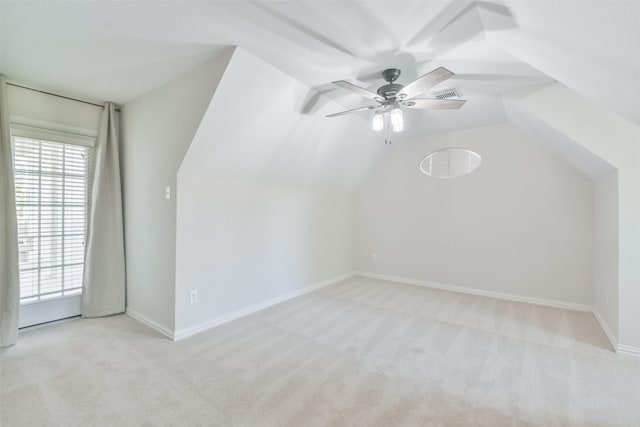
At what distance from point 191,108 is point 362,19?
1.63 metres

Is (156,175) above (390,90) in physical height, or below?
below

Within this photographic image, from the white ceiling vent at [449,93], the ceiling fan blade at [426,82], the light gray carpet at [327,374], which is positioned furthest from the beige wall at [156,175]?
the white ceiling vent at [449,93]

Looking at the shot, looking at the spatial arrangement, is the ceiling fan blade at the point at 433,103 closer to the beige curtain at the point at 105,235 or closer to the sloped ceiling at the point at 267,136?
the sloped ceiling at the point at 267,136

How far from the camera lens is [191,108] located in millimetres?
2439

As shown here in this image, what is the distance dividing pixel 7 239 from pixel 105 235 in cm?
75

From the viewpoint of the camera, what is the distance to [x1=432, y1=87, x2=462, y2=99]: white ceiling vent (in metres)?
2.70

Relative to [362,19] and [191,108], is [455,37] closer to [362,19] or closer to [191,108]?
[362,19]

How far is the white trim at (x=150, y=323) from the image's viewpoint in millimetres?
2647

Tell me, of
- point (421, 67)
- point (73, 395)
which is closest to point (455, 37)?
point (421, 67)

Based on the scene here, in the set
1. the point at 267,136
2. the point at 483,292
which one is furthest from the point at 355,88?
the point at 483,292

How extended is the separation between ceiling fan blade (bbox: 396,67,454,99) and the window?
3572 millimetres

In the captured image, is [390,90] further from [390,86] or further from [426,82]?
[426,82]

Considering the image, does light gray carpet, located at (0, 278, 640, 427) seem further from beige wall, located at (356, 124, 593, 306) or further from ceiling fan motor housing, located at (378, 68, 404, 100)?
ceiling fan motor housing, located at (378, 68, 404, 100)

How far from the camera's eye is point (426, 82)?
6.48ft
